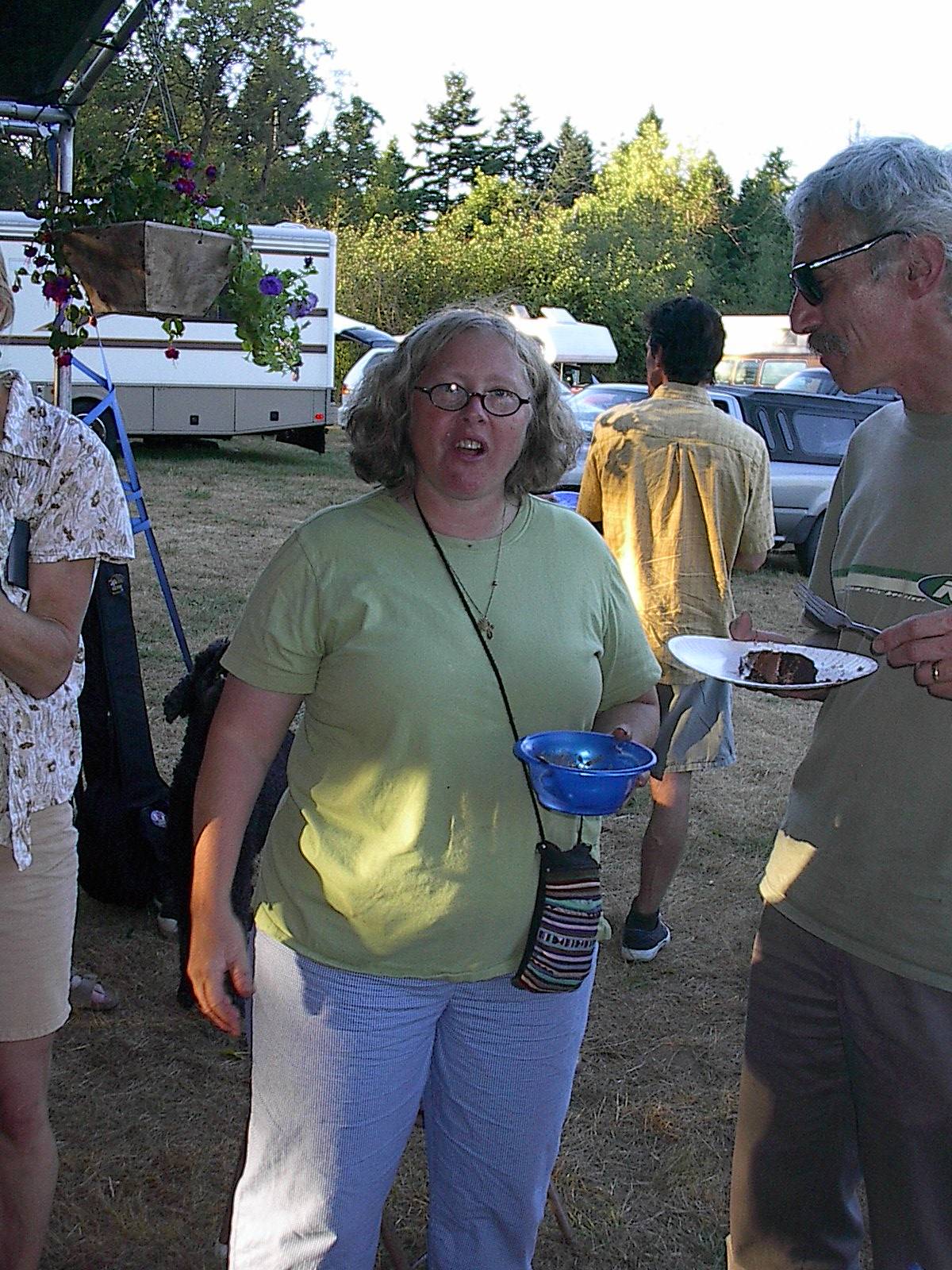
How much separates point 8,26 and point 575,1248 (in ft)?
12.0

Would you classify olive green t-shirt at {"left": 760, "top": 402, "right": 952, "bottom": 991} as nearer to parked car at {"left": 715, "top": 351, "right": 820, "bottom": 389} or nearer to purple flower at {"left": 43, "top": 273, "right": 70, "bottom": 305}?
purple flower at {"left": 43, "top": 273, "right": 70, "bottom": 305}

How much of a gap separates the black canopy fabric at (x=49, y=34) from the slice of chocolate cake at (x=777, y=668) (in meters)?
2.78

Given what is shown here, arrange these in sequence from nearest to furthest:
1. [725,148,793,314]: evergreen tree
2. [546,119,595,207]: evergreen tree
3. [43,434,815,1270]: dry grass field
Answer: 1. [43,434,815,1270]: dry grass field
2. [725,148,793,314]: evergreen tree
3. [546,119,595,207]: evergreen tree

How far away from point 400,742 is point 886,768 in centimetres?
76

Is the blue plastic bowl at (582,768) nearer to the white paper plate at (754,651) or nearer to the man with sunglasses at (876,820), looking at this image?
the white paper plate at (754,651)

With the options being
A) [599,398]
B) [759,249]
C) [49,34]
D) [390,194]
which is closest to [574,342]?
[599,398]

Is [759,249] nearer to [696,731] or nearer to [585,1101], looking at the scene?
[696,731]

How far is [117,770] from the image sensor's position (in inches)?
155

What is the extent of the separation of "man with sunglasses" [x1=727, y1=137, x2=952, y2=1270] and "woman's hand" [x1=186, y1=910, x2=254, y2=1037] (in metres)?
0.91

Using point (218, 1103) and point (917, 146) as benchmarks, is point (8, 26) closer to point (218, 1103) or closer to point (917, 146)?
point (917, 146)

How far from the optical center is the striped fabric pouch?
1793 millimetres

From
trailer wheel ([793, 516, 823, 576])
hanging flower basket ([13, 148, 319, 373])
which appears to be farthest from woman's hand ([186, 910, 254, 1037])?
trailer wheel ([793, 516, 823, 576])

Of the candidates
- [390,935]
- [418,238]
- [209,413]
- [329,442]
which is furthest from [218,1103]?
[418,238]

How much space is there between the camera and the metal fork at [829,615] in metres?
1.81
